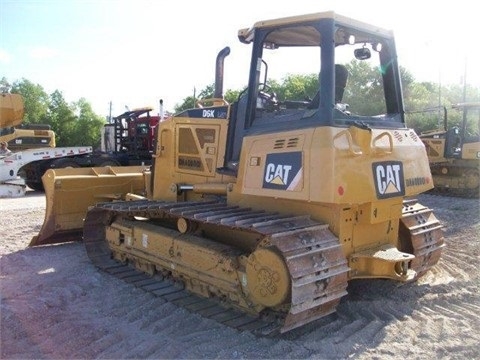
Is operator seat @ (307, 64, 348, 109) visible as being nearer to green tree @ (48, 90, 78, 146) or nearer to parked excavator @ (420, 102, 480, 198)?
parked excavator @ (420, 102, 480, 198)

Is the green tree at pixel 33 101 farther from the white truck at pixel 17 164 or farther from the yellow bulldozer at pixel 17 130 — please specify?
the white truck at pixel 17 164

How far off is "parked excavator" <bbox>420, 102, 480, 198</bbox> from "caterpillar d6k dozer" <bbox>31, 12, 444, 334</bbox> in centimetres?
959

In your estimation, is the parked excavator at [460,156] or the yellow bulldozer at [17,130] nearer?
the parked excavator at [460,156]

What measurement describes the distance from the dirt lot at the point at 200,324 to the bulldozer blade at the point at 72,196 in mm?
928

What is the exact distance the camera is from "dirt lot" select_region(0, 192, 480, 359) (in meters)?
3.78

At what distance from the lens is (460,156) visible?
14.3m

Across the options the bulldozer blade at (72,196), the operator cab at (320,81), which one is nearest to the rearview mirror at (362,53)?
the operator cab at (320,81)

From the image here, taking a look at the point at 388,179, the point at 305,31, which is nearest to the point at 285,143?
the point at 388,179

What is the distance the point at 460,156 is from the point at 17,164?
13.8 metres

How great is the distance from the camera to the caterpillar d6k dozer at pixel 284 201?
387 cm

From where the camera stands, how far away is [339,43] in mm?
4922

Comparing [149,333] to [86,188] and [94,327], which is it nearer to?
[94,327]

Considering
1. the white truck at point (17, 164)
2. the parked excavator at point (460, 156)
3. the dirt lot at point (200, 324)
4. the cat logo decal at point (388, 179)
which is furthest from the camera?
the white truck at point (17, 164)

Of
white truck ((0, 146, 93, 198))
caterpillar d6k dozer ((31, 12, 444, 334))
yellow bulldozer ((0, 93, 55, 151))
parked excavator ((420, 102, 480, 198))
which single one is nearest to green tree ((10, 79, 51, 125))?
yellow bulldozer ((0, 93, 55, 151))
